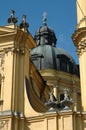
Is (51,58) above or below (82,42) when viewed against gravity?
above

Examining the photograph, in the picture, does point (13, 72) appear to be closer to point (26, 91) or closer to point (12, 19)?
point (26, 91)

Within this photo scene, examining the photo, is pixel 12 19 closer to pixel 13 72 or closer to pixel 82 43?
pixel 13 72

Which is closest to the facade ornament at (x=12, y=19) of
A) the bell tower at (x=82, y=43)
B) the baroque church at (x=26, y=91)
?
the baroque church at (x=26, y=91)

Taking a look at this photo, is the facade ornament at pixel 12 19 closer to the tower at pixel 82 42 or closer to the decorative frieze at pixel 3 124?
the tower at pixel 82 42

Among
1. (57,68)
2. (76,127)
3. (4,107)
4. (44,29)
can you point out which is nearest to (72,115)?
(76,127)

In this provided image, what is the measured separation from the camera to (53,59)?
36.6 m

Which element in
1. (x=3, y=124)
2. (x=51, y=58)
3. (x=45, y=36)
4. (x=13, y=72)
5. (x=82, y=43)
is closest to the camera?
(x=3, y=124)

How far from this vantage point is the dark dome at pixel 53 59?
3559 centimetres

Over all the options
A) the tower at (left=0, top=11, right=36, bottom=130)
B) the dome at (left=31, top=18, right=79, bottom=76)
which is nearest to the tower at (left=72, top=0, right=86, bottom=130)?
the tower at (left=0, top=11, right=36, bottom=130)

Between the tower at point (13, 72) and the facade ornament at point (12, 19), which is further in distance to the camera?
the facade ornament at point (12, 19)

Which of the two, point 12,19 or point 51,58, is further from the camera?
point 51,58

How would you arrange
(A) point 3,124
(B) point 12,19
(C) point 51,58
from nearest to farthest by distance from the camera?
(A) point 3,124 → (B) point 12,19 → (C) point 51,58

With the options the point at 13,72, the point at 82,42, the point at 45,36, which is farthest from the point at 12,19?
the point at 45,36

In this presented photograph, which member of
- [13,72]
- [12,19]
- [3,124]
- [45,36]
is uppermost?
[45,36]
